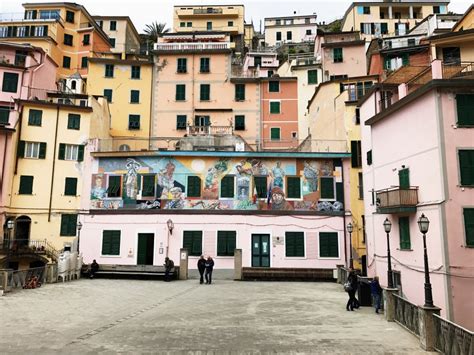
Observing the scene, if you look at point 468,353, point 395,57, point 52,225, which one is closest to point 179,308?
point 468,353

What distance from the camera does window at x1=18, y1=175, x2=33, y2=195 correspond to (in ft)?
97.2

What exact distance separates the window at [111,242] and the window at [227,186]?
829 centimetres

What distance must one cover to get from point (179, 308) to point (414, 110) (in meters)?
14.1

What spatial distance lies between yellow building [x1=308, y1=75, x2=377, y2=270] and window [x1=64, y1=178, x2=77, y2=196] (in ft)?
62.9

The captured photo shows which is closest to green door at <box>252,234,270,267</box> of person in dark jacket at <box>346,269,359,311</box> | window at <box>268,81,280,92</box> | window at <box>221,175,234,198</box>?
window at <box>221,175,234,198</box>

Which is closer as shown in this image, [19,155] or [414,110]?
[414,110]

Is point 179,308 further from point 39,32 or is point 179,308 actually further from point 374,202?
point 39,32

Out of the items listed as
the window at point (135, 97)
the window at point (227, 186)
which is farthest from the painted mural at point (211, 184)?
the window at point (135, 97)

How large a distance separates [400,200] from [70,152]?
957 inches

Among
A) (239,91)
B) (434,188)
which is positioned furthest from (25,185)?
(434,188)

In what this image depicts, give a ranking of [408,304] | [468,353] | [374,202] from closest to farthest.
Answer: [468,353]
[408,304]
[374,202]

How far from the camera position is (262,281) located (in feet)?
80.2

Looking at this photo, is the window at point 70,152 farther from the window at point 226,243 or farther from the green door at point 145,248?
the window at point 226,243

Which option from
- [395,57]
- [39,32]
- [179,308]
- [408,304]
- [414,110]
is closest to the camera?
[408,304]
